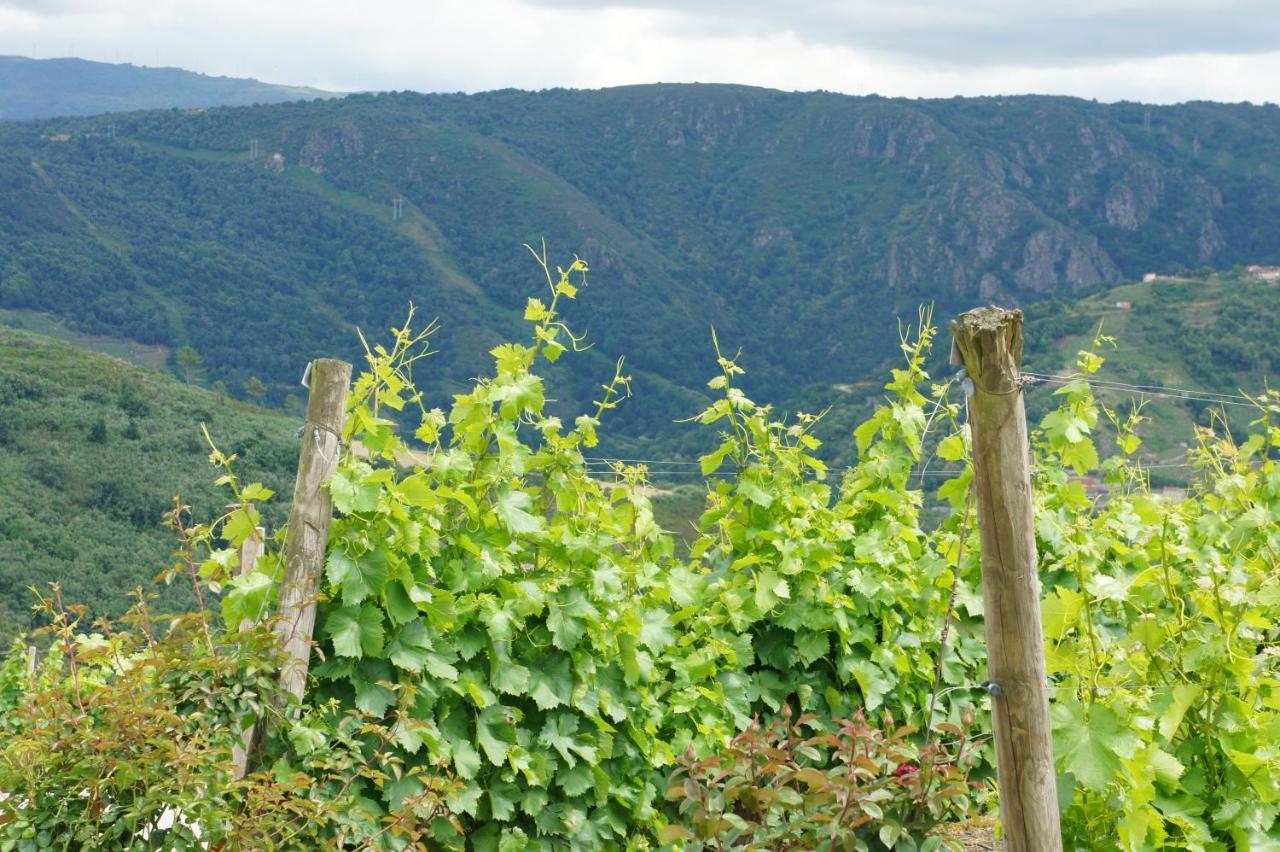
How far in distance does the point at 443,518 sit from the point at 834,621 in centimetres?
135

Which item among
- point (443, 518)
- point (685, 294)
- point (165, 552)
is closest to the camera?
point (443, 518)

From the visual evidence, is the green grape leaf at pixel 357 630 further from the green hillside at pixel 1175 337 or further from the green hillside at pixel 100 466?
the green hillside at pixel 1175 337

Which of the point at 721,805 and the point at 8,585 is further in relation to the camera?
the point at 8,585

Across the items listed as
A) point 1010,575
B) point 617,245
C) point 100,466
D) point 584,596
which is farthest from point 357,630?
point 617,245

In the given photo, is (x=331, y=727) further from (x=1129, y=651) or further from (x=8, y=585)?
(x=8, y=585)

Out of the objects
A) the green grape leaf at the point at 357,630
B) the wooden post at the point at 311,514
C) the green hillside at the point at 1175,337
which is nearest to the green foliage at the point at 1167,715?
the green grape leaf at the point at 357,630

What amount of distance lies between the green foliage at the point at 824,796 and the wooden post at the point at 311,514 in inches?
41.0

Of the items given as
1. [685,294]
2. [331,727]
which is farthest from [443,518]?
[685,294]

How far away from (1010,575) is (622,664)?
134 centimetres

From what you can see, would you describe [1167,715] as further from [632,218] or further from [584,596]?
[632,218]

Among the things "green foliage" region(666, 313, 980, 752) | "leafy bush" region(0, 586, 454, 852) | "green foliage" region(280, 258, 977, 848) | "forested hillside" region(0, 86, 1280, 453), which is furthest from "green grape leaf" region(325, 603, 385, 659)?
"forested hillside" region(0, 86, 1280, 453)

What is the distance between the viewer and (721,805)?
2.98m

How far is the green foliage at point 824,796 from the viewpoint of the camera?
2.93 m

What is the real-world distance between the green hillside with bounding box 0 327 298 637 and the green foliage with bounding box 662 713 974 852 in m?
25.5
